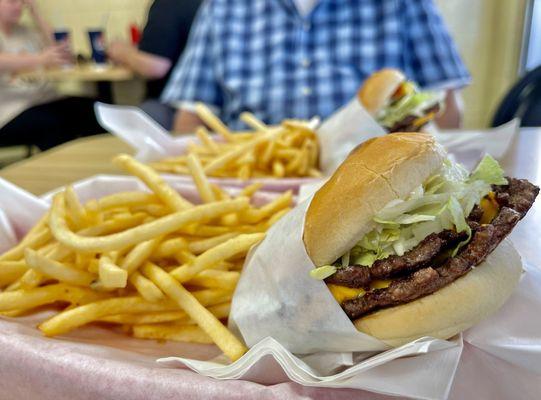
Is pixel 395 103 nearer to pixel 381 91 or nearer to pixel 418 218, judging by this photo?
pixel 381 91

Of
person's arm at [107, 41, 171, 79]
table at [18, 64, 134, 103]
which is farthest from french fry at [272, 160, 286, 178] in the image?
table at [18, 64, 134, 103]

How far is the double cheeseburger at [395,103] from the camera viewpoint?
1457mm

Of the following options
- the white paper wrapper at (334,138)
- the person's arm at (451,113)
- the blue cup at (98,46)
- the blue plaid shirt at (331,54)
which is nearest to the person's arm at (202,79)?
the blue plaid shirt at (331,54)

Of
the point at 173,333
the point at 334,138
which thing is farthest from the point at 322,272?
the point at 334,138

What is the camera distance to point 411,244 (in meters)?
0.64

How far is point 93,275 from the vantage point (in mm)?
857

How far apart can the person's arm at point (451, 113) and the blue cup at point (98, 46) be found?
3.89 meters

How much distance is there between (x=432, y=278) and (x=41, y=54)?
321 centimetres

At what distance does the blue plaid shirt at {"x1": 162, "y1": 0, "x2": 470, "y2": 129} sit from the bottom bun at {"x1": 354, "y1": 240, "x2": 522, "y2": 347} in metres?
1.64

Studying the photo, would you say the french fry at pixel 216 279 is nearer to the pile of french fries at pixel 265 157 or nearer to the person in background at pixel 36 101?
the pile of french fries at pixel 265 157

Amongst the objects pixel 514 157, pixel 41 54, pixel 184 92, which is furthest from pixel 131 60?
pixel 514 157

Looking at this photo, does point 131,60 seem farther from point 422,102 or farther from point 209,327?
point 209,327

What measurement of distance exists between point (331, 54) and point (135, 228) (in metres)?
1.64

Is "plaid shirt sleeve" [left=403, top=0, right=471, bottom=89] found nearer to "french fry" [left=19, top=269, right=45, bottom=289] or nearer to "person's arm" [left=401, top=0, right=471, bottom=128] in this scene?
"person's arm" [left=401, top=0, right=471, bottom=128]
